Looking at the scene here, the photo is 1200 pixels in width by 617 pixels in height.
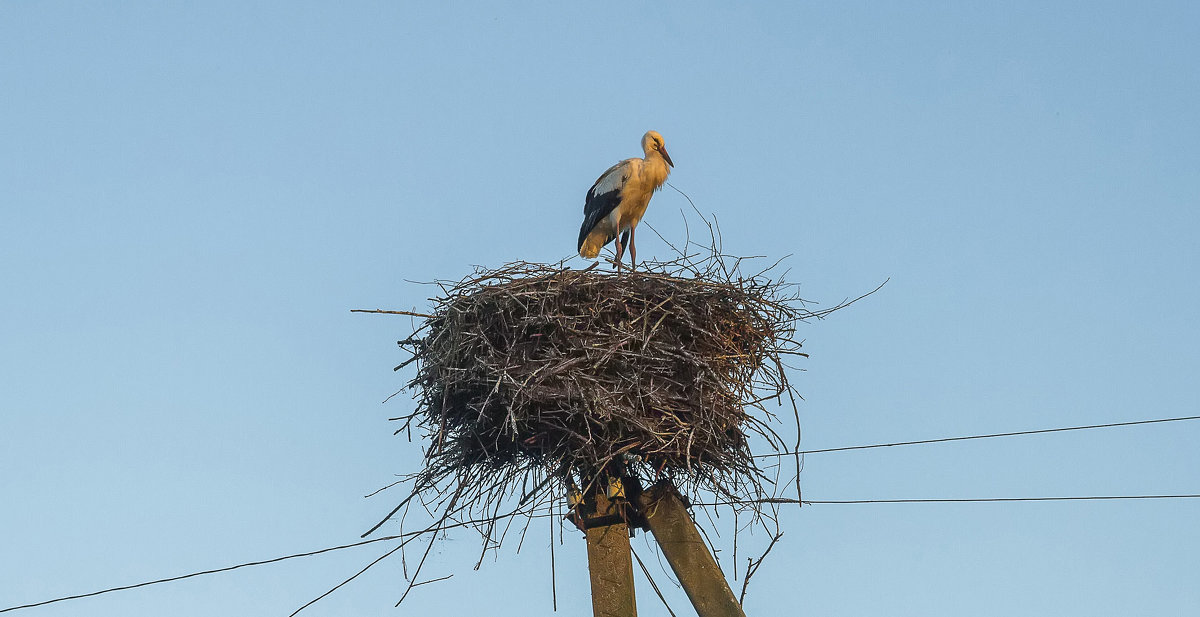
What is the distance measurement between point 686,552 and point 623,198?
4074 mm

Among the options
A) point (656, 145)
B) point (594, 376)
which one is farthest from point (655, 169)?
point (594, 376)

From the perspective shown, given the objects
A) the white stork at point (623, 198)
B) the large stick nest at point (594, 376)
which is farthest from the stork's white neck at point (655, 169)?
the large stick nest at point (594, 376)

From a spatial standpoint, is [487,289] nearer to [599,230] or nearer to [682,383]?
[682,383]

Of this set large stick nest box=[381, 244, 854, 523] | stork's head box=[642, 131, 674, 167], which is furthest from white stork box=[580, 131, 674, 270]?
large stick nest box=[381, 244, 854, 523]

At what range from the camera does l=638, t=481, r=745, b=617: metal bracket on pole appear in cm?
421

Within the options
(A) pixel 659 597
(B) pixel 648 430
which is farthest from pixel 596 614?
(B) pixel 648 430

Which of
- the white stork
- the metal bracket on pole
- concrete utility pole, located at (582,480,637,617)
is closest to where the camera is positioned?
the metal bracket on pole

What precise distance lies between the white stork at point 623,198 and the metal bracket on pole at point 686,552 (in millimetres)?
3755

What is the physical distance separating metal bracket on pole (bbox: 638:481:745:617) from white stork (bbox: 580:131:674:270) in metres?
3.75

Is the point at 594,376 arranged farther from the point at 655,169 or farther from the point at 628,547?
the point at 655,169

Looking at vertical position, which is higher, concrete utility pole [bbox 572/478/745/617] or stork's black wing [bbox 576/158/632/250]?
stork's black wing [bbox 576/158/632/250]

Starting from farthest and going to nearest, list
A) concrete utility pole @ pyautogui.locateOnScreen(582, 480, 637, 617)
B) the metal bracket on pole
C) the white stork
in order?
the white stork, concrete utility pole @ pyautogui.locateOnScreen(582, 480, 637, 617), the metal bracket on pole

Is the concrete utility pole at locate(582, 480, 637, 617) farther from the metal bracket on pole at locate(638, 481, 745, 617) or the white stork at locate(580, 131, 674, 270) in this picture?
the white stork at locate(580, 131, 674, 270)

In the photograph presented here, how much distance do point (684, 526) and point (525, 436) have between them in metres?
0.75
